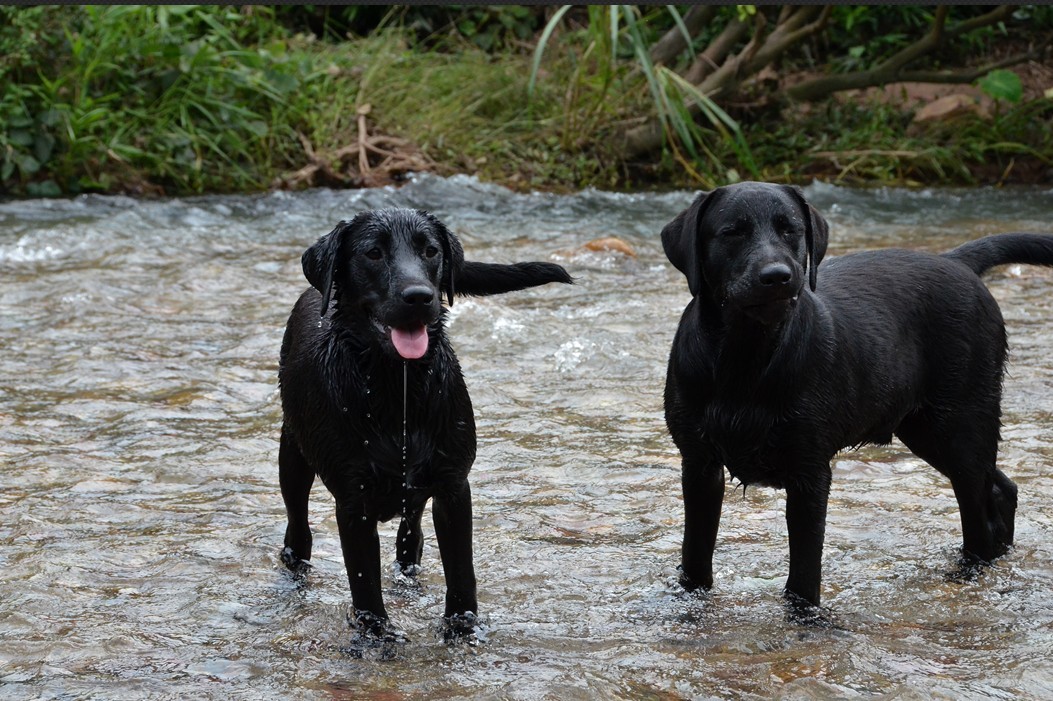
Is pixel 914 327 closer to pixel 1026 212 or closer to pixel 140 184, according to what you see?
pixel 1026 212

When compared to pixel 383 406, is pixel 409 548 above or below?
below

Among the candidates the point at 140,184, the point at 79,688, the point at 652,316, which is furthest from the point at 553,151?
the point at 79,688

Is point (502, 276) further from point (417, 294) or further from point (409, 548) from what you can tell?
point (409, 548)

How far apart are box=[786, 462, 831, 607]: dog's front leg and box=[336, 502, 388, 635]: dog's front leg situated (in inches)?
49.6

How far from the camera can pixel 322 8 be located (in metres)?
15.3

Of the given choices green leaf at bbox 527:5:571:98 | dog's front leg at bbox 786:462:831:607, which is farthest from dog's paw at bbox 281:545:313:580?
green leaf at bbox 527:5:571:98

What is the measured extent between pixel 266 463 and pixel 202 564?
1068mm

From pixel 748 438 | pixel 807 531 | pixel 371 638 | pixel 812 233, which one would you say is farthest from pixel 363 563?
pixel 812 233

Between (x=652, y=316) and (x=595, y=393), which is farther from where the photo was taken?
(x=652, y=316)

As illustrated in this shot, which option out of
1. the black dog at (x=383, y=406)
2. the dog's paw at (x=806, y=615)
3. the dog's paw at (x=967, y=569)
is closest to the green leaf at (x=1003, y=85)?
the dog's paw at (x=967, y=569)

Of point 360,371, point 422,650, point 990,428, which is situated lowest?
point 422,650

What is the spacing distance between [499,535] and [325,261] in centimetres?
146

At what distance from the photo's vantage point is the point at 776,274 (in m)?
3.63

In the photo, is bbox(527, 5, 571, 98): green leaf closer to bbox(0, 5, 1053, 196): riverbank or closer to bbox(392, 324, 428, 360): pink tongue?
bbox(0, 5, 1053, 196): riverbank
